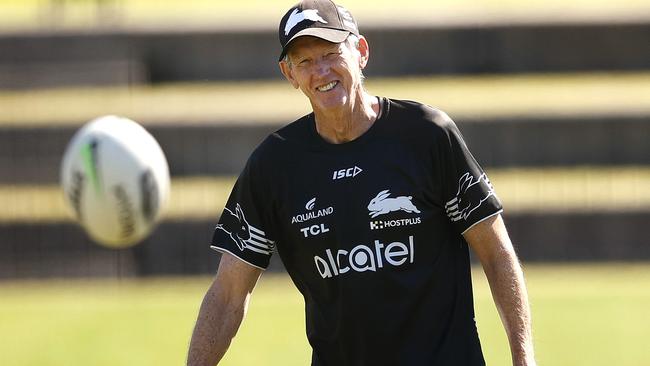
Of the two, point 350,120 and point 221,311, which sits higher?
point 350,120

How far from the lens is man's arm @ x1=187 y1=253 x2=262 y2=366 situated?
16.5ft

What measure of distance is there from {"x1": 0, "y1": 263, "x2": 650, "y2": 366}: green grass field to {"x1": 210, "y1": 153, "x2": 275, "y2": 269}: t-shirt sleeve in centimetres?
523

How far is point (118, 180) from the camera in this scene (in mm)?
10258

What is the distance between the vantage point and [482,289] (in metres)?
13.7

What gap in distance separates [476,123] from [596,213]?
1.67 m

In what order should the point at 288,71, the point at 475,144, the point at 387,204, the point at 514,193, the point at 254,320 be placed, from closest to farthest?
the point at 387,204, the point at 288,71, the point at 254,320, the point at 475,144, the point at 514,193

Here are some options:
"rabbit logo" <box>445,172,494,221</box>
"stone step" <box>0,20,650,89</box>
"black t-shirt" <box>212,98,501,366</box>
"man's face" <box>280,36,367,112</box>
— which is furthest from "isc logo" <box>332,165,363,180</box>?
"stone step" <box>0,20,650,89</box>

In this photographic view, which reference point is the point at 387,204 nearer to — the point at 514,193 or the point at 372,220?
the point at 372,220

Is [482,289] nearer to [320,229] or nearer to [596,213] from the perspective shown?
[596,213]

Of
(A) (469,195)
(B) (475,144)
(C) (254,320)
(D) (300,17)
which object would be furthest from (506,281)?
(B) (475,144)

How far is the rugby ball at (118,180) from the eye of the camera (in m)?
10.2

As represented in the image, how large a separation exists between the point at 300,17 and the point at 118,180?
18.4ft

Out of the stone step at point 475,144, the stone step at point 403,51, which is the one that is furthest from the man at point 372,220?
the stone step at point 403,51

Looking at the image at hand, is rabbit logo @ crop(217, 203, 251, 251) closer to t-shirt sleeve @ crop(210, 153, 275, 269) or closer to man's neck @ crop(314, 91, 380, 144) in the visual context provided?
t-shirt sleeve @ crop(210, 153, 275, 269)
